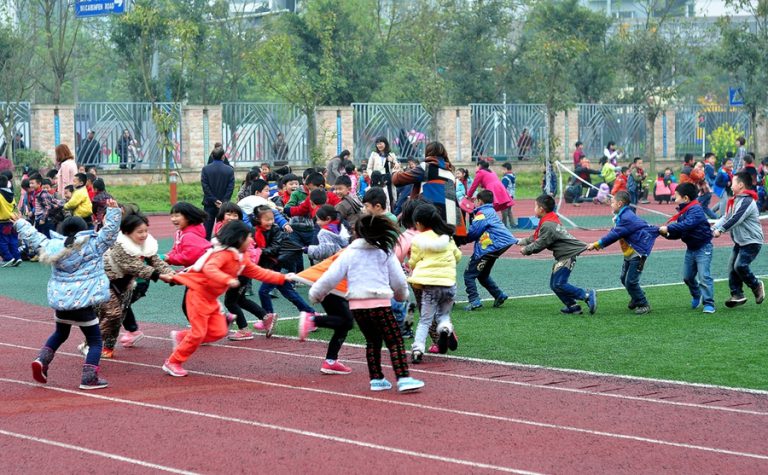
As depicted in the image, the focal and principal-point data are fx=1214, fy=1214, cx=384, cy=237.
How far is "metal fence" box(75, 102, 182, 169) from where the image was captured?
35875 millimetres

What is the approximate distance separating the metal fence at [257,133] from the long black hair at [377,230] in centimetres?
2912

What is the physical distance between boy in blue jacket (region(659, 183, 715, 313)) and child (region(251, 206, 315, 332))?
4067 millimetres

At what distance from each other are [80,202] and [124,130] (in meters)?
17.5

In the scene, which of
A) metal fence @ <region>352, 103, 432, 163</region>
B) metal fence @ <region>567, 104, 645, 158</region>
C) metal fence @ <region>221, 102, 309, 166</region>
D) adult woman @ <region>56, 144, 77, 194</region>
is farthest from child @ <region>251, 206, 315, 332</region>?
metal fence @ <region>567, 104, 645, 158</region>

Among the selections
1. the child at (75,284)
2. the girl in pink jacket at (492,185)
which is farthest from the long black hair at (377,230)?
the girl in pink jacket at (492,185)

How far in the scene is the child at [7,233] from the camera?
798 inches

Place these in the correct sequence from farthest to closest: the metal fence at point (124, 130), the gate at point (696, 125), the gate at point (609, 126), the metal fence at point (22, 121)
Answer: the gate at point (696, 125)
the gate at point (609, 126)
the metal fence at point (124, 130)
the metal fence at point (22, 121)

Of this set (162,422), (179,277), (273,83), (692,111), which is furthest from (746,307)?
(692,111)

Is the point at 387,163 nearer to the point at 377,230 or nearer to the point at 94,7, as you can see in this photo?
the point at 377,230

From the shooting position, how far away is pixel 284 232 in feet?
44.1

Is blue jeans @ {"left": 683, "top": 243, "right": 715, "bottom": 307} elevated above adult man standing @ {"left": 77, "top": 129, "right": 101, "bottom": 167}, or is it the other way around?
adult man standing @ {"left": 77, "top": 129, "right": 101, "bottom": 167}

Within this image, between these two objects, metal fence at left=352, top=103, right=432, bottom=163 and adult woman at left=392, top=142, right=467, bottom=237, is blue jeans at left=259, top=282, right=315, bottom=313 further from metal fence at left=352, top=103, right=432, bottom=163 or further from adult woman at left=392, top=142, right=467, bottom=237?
metal fence at left=352, top=103, right=432, bottom=163

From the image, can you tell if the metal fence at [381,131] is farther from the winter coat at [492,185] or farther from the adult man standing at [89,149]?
the winter coat at [492,185]

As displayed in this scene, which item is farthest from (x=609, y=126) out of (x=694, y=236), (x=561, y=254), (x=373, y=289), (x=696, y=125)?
(x=373, y=289)
